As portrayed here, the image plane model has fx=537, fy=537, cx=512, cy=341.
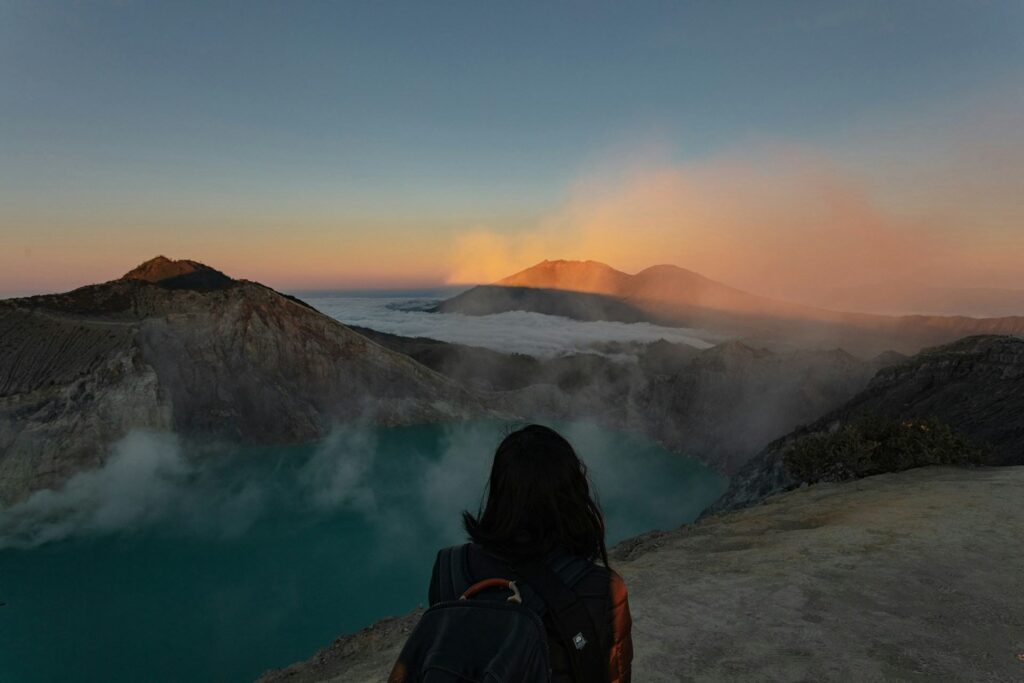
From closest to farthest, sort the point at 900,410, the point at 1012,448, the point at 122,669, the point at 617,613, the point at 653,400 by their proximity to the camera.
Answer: the point at 617,613
the point at 1012,448
the point at 122,669
the point at 900,410
the point at 653,400

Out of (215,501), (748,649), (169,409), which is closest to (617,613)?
(748,649)

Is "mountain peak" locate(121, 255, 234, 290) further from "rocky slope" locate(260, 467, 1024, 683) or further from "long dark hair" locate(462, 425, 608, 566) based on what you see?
"long dark hair" locate(462, 425, 608, 566)

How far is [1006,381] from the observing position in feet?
103

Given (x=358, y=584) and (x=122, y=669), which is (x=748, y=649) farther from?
(x=358, y=584)

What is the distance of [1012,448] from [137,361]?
75318 mm

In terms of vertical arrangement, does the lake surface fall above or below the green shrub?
below

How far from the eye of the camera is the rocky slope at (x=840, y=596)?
24.5 feet

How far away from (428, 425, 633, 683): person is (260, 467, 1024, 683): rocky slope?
20.3ft

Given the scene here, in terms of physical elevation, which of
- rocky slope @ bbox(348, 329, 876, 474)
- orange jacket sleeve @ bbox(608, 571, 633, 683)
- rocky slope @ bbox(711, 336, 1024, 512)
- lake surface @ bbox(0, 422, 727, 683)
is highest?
orange jacket sleeve @ bbox(608, 571, 633, 683)

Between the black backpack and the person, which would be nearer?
the black backpack

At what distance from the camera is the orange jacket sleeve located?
107 inches

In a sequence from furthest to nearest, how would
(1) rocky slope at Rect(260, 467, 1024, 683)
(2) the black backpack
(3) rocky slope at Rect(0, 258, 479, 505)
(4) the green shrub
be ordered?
(3) rocky slope at Rect(0, 258, 479, 505), (4) the green shrub, (1) rocky slope at Rect(260, 467, 1024, 683), (2) the black backpack

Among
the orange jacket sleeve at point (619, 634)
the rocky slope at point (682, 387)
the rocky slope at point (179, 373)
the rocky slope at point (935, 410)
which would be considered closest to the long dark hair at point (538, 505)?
the orange jacket sleeve at point (619, 634)

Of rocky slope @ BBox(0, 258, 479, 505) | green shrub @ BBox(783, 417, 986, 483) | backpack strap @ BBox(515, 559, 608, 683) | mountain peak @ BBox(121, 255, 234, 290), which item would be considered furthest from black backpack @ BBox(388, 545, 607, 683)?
mountain peak @ BBox(121, 255, 234, 290)
